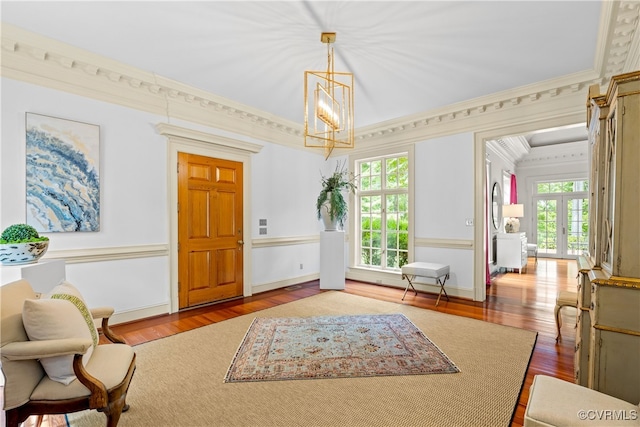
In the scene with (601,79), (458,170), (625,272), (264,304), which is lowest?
(264,304)

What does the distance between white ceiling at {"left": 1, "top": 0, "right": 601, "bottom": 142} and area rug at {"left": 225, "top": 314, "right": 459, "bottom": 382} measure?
3.00 metres

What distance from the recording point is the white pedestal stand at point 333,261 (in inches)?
212

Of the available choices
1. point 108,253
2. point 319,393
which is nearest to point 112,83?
point 108,253

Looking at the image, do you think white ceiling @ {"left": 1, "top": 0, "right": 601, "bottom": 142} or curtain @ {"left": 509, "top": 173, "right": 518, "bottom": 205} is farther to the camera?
curtain @ {"left": 509, "top": 173, "right": 518, "bottom": 205}

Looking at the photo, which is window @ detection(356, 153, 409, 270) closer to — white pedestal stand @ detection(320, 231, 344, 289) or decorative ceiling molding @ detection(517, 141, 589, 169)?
white pedestal stand @ detection(320, 231, 344, 289)

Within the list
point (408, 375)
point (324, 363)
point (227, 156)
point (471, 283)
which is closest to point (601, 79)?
point (471, 283)

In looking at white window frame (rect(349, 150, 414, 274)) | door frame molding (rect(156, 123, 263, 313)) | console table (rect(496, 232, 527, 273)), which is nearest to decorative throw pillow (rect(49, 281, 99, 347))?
door frame molding (rect(156, 123, 263, 313))

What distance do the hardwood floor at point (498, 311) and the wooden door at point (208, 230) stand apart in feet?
A: 0.93

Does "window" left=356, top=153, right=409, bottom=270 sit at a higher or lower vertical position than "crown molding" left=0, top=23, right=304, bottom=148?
lower

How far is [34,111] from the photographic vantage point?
3.09m

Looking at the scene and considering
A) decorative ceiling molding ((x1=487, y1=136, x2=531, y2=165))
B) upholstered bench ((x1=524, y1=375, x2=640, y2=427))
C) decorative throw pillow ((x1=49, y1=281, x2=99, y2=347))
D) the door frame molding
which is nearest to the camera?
upholstered bench ((x1=524, y1=375, x2=640, y2=427))

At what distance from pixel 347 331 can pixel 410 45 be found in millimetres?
3087

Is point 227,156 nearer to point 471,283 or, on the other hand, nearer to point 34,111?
point 34,111

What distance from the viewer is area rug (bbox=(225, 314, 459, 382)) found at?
99.7 inches
